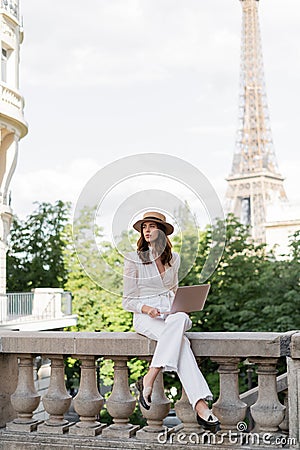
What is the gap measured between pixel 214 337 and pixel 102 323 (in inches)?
1224

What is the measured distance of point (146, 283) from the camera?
5371mm

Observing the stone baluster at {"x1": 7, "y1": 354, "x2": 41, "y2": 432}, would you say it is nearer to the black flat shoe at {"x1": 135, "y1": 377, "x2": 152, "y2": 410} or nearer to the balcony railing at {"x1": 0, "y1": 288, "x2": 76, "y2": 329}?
the black flat shoe at {"x1": 135, "y1": 377, "x2": 152, "y2": 410}

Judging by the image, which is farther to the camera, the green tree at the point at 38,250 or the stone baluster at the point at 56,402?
the green tree at the point at 38,250

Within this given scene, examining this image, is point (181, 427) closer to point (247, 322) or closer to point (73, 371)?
point (247, 322)

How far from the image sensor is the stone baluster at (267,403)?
5.10 meters

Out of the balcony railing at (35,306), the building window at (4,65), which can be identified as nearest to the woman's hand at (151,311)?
the balcony railing at (35,306)

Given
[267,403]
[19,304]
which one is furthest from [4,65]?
[267,403]

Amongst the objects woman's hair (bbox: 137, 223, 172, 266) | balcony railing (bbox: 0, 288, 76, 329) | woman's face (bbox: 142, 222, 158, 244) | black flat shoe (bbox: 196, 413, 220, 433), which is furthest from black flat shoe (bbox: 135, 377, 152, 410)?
balcony railing (bbox: 0, 288, 76, 329)

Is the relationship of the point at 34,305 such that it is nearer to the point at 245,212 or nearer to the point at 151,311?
the point at 151,311

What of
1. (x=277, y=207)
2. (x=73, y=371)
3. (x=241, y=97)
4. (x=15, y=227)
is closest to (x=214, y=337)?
(x=73, y=371)

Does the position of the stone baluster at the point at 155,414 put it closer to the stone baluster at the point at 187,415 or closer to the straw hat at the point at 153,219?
the stone baluster at the point at 187,415

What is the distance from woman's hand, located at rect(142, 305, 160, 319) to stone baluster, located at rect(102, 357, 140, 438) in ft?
1.35

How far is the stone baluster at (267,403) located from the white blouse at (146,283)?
2.53 feet

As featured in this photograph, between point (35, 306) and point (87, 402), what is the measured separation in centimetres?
2310
